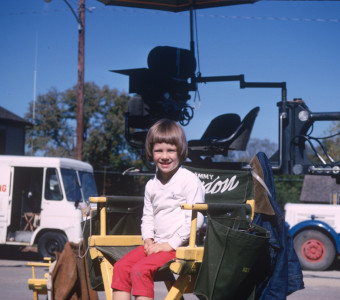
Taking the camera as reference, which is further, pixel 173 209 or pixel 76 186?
pixel 76 186

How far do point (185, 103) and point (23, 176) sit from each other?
8121mm

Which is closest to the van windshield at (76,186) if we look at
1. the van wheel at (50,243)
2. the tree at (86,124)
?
the van wheel at (50,243)

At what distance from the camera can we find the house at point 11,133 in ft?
92.8

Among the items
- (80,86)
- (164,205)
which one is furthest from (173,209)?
(80,86)

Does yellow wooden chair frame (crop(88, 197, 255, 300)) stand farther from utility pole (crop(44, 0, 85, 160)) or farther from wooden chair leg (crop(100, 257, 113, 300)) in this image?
utility pole (crop(44, 0, 85, 160))

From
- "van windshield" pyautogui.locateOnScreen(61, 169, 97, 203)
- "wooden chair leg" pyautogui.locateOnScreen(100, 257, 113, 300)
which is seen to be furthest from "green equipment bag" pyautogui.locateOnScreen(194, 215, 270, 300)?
"van windshield" pyautogui.locateOnScreen(61, 169, 97, 203)

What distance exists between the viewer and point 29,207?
13789 mm

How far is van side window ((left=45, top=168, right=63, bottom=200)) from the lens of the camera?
13.3 m

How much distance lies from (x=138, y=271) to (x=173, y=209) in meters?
0.58

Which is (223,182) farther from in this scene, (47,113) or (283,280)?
(47,113)

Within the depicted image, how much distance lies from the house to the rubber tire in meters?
19.5

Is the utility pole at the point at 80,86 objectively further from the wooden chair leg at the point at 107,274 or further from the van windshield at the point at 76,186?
the wooden chair leg at the point at 107,274

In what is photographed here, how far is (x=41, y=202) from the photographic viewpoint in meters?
13.3

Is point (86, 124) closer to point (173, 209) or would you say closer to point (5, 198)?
point (5, 198)
